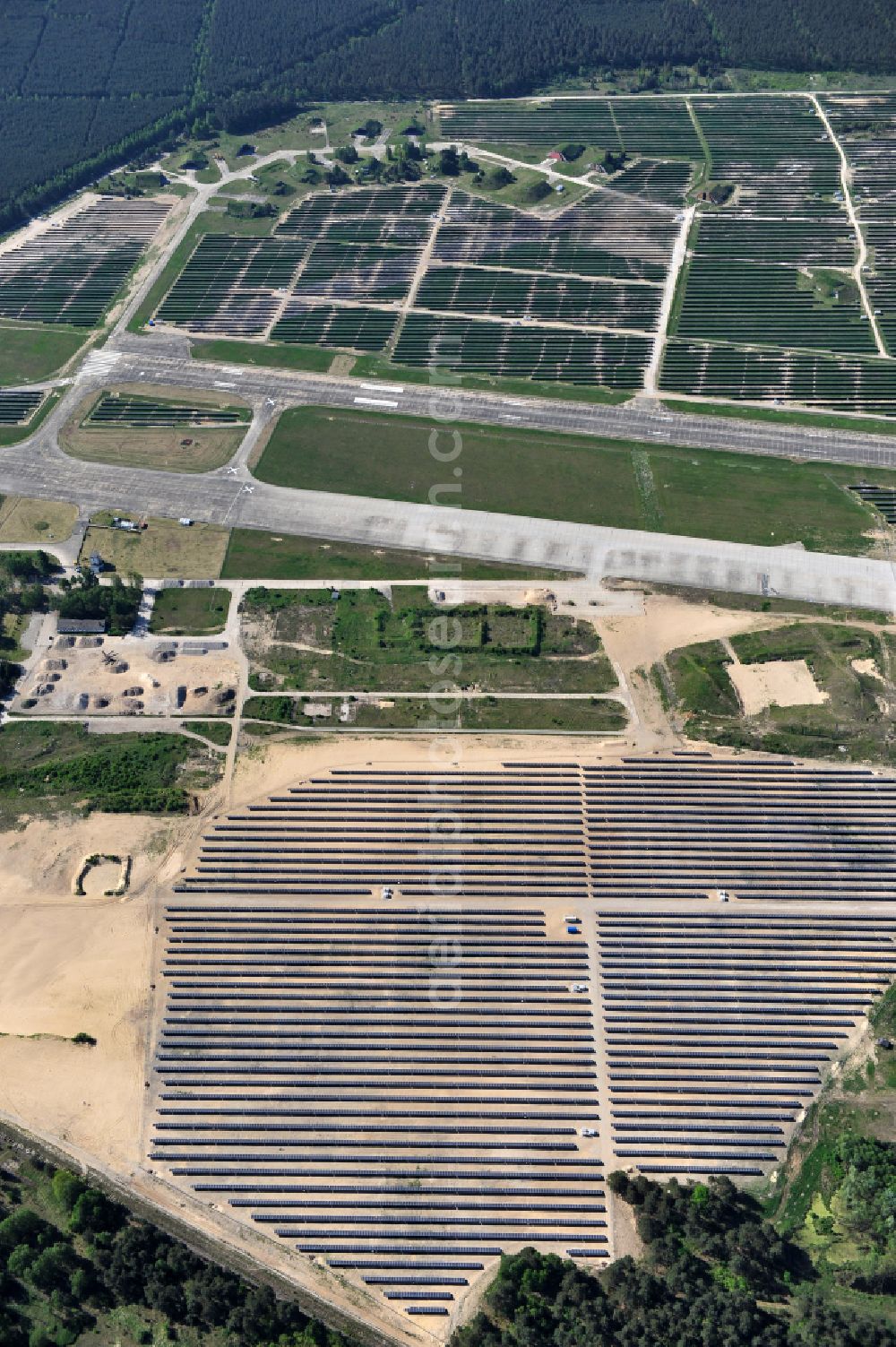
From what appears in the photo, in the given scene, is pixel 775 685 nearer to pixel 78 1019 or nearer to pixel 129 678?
pixel 129 678

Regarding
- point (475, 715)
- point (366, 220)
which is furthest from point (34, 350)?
point (475, 715)

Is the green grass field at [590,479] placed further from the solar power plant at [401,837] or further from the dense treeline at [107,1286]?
the dense treeline at [107,1286]

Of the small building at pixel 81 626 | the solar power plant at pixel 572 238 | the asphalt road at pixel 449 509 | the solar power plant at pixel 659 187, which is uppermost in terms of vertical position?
the solar power plant at pixel 659 187

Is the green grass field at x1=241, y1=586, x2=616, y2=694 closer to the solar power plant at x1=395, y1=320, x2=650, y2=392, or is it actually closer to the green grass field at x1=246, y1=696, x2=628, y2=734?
the green grass field at x1=246, y1=696, x2=628, y2=734


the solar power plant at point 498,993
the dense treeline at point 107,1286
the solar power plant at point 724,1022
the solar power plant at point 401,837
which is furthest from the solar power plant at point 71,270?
A: the solar power plant at point 724,1022

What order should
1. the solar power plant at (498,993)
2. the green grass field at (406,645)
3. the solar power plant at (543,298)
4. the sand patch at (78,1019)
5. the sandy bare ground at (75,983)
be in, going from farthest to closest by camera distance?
the solar power plant at (543,298), the green grass field at (406,645), the sandy bare ground at (75,983), the sand patch at (78,1019), the solar power plant at (498,993)

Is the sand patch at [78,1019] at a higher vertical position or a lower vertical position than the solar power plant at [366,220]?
lower
